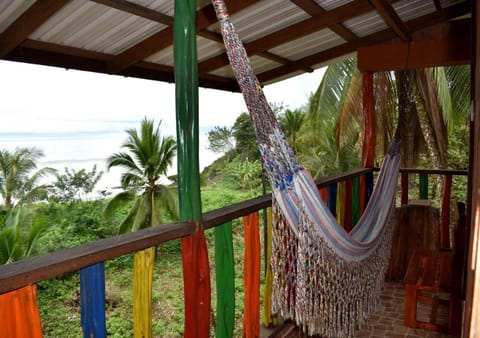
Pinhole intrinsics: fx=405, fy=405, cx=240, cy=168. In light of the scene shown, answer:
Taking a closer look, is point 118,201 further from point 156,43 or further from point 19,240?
point 156,43

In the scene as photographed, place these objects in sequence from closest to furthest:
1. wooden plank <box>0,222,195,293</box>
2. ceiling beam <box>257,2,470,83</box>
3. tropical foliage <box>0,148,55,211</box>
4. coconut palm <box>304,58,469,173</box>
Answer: wooden plank <box>0,222,195,293</box> < ceiling beam <box>257,2,470,83</box> < coconut palm <box>304,58,469,173</box> < tropical foliage <box>0,148,55,211</box>

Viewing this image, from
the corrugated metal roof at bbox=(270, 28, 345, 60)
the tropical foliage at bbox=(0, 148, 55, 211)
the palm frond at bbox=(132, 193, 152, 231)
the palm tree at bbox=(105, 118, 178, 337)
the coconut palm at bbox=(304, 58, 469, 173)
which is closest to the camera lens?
the corrugated metal roof at bbox=(270, 28, 345, 60)

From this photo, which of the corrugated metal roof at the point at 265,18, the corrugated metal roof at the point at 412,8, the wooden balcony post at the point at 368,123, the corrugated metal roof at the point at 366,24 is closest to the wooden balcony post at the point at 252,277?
the corrugated metal roof at the point at 265,18

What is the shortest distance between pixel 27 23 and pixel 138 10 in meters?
0.56

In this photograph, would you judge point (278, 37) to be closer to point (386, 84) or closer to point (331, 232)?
point (331, 232)

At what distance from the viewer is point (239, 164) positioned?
44.3 feet

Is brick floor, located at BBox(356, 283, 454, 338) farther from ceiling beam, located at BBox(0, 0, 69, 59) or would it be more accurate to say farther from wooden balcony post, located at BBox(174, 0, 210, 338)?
ceiling beam, located at BBox(0, 0, 69, 59)

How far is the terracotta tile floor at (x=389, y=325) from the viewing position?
2251mm

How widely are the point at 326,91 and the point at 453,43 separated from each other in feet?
13.9

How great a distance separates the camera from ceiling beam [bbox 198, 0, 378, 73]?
9.05 feet

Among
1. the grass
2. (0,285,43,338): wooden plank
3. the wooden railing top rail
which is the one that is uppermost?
the wooden railing top rail

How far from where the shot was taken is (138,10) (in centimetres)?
221

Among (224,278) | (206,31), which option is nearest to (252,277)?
(224,278)

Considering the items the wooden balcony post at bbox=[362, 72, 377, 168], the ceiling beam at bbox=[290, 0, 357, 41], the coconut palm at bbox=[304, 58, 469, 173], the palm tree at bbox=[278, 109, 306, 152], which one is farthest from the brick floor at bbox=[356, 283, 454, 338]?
the palm tree at bbox=[278, 109, 306, 152]
